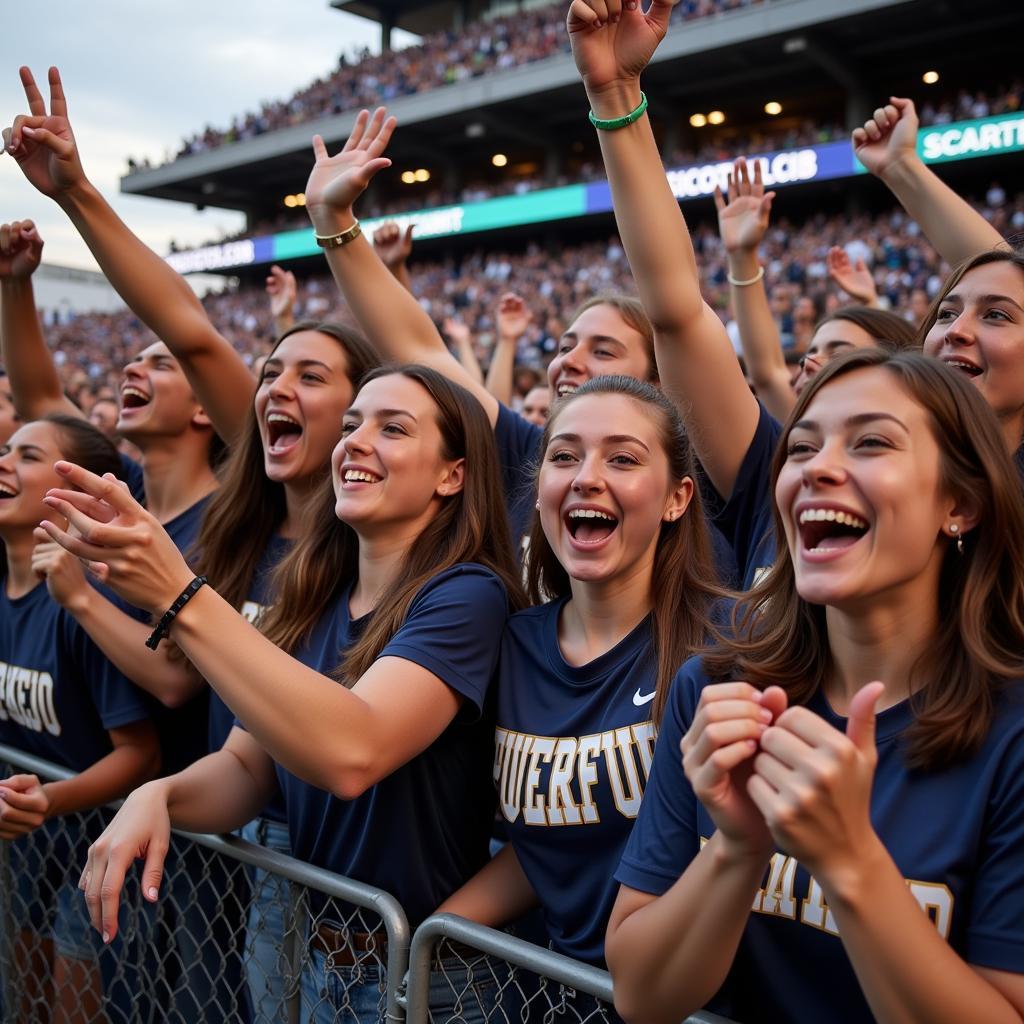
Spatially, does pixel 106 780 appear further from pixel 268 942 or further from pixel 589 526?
pixel 589 526

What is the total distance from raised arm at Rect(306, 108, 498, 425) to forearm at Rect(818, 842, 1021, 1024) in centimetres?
197

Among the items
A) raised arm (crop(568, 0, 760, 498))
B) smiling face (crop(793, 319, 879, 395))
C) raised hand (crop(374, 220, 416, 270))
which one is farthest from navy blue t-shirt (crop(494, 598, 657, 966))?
raised hand (crop(374, 220, 416, 270))

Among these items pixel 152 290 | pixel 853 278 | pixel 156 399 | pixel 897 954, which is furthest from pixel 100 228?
pixel 853 278

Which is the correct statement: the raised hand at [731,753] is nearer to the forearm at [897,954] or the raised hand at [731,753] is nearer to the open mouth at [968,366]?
the forearm at [897,954]

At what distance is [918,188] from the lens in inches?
119

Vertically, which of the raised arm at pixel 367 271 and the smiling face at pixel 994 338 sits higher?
the raised arm at pixel 367 271

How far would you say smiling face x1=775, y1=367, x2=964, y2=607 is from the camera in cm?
145

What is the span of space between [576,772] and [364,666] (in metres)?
0.53

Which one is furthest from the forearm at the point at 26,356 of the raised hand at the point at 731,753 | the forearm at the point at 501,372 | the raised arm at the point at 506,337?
the raised hand at the point at 731,753

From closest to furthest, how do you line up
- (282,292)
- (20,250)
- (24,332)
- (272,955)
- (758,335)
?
1. (272,955)
2. (758,335)
3. (20,250)
4. (24,332)
5. (282,292)

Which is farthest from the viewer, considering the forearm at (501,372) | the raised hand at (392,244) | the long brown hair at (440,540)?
the forearm at (501,372)

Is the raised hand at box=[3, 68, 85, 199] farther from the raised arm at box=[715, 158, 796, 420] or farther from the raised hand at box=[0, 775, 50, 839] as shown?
the raised arm at box=[715, 158, 796, 420]

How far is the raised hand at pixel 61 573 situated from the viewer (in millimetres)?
2502

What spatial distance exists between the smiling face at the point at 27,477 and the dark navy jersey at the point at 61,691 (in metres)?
0.22
